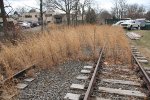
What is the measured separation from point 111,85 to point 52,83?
4.93 feet

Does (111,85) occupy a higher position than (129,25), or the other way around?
(129,25)

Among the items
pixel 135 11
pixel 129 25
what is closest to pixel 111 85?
pixel 129 25

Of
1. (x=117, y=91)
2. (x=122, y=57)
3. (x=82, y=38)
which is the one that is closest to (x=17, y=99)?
(x=117, y=91)

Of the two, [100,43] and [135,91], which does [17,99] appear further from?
[100,43]

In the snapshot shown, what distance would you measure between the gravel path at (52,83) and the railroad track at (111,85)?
0.22m

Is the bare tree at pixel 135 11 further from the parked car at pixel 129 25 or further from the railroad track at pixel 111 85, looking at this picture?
the railroad track at pixel 111 85

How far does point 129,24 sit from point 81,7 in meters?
16.3

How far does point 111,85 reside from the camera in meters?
6.05

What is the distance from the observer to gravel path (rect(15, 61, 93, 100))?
5.25 metres

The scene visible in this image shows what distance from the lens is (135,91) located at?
219 inches

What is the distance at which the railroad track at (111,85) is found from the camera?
519cm

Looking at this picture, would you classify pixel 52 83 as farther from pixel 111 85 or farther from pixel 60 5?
pixel 60 5

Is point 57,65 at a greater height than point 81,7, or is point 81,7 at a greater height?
point 81,7

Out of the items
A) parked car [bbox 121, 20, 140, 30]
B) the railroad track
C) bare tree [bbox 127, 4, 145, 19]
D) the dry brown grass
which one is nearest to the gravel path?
the railroad track
